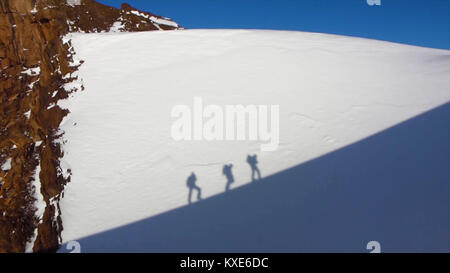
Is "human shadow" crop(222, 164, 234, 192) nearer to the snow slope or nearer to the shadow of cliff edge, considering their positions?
the snow slope

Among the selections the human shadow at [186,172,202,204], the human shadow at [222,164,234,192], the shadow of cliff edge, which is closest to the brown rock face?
the shadow of cliff edge

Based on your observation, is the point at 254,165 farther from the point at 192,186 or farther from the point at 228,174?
the point at 192,186

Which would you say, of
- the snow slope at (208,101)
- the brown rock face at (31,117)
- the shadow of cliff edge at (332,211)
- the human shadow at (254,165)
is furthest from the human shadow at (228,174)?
the brown rock face at (31,117)

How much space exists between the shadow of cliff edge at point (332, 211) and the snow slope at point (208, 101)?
0.26 meters

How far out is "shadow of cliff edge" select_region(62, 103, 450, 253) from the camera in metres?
2.96

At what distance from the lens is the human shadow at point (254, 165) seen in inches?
167

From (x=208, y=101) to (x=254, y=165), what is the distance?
8.81 feet

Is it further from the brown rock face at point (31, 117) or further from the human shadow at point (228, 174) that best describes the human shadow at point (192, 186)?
the brown rock face at point (31, 117)

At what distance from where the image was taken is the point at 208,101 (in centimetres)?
654

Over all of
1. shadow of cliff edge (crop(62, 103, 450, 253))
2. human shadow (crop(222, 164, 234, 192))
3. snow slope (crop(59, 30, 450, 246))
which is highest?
snow slope (crop(59, 30, 450, 246))

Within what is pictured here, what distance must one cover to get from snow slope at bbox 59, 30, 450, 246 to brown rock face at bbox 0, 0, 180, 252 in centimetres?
32

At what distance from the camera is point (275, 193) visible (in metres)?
3.84

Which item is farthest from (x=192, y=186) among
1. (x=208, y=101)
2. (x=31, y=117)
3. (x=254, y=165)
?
(x=31, y=117)
